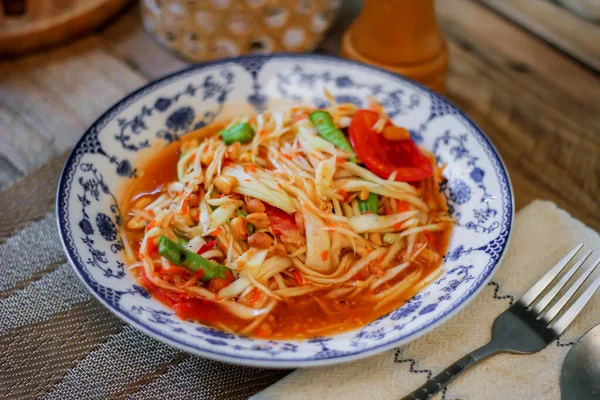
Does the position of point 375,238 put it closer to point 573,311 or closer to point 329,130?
point 329,130

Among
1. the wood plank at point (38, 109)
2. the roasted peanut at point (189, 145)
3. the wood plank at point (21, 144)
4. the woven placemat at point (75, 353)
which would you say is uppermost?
the roasted peanut at point (189, 145)

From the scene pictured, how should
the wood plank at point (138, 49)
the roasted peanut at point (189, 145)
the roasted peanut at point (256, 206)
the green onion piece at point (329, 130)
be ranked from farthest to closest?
the wood plank at point (138, 49) < the roasted peanut at point (189, 145) < the green onion piece at point (329, 130) < the roasted peanut at point (256, 206)

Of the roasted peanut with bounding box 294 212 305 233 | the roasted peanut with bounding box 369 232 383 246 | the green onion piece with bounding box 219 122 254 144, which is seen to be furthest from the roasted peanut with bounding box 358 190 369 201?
the green onion piece with bounding box 219 122 254 144

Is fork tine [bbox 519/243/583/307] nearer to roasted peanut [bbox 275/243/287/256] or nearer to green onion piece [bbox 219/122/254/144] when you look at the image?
roasted peanut [bbox 275/243/287/256]

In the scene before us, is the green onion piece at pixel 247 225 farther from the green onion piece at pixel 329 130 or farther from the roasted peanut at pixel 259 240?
the green onion piece at pixel 329 130

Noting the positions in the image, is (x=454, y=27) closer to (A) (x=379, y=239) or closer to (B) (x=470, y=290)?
(A) (x=379, y=239)

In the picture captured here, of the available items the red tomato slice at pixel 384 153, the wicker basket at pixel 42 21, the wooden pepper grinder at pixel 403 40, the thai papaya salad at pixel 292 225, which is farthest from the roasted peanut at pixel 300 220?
the wicker basket at pixel 42 21
